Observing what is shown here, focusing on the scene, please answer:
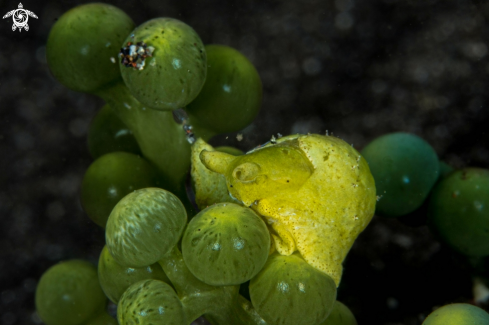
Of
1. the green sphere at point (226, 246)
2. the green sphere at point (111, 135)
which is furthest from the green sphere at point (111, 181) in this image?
the green sphere at point (226, 246)

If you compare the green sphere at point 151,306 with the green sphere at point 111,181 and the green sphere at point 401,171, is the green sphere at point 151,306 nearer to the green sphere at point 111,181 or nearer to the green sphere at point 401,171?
the green sphere at point 111,181

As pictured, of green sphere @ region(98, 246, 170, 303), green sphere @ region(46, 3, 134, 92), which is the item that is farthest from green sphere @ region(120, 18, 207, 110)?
green sphere @ region(98, 246, 170, 303)

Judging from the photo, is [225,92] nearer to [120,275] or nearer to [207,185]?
[207,185]

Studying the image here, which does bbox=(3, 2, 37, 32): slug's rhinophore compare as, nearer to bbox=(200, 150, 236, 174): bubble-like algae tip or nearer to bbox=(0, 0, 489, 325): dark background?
bbox=(0, 0, 489, 325): dark background

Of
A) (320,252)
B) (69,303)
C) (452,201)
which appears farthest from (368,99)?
(69,303)

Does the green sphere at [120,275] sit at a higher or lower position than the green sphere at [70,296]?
higher

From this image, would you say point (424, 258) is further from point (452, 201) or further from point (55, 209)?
point (55, 209)
